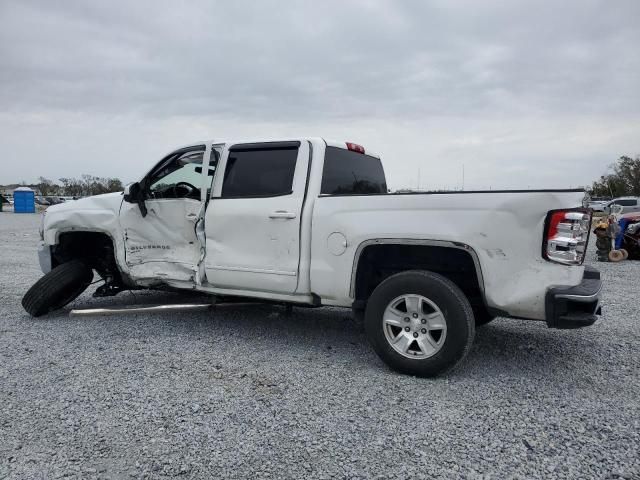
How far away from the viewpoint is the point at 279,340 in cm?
479

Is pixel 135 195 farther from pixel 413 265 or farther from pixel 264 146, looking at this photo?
pixel 413 265

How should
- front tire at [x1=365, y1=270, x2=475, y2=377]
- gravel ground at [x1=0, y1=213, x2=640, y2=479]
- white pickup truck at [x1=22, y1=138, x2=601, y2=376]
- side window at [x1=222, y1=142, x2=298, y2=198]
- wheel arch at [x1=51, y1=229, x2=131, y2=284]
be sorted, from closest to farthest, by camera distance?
1. gravel ground at [x1=0, y1=213, x2=640, y2=479]
2. white pickup truck at [x1=22, y1=138, x2=601, y2=376]
3. front tire at [x1=365, y1=270, x2=475, y2=377]
4. side window at [x1=222, y1=142, x2=298, y2=198]
5. wheel arch at [x1=51, y1=229, x2=131, y2=284]

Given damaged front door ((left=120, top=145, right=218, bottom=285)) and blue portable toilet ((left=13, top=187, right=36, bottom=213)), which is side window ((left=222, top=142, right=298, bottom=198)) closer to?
damaged front door ((left=120, top=145, right=218, bottom=285))

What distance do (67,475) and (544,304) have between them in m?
3.06

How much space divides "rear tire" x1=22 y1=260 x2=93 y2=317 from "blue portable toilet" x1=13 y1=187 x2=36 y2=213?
3711 centimetres

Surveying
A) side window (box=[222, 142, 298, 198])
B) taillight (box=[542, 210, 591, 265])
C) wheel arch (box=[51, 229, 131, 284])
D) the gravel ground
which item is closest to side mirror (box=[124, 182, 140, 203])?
wheel arch (box=[51, 229, 131, 284])

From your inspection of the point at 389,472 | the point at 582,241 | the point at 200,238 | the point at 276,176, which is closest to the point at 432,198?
the point at 582,241

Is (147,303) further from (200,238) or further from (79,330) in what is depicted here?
(200,238)

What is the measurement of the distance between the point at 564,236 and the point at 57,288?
512 centimetres

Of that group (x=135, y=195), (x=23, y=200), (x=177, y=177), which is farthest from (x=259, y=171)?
(x=23, y=200)

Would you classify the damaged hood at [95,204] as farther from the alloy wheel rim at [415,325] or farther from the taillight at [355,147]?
the alloy wheel rim at [415,325]

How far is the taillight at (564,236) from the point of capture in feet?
10.8

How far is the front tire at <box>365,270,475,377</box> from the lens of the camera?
11.7 feet

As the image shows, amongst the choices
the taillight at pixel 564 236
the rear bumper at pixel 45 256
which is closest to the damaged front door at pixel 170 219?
the rear bumper at pixel 45 256
